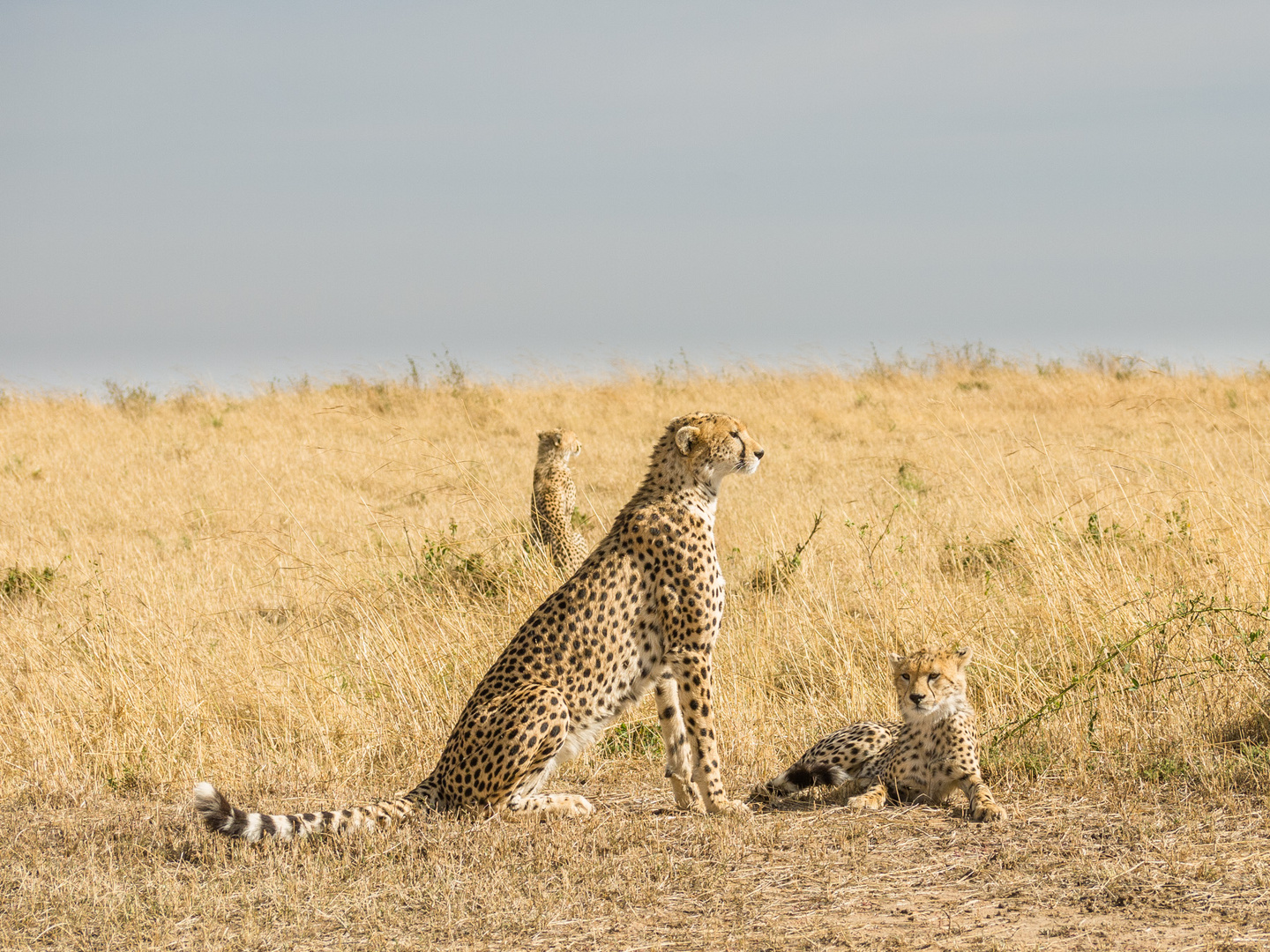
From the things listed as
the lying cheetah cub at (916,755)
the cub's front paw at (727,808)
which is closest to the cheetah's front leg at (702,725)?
the cub's front paw at (727,808)

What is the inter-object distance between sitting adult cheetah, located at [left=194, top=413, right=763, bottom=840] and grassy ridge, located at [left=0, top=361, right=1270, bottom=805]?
638 millimetres

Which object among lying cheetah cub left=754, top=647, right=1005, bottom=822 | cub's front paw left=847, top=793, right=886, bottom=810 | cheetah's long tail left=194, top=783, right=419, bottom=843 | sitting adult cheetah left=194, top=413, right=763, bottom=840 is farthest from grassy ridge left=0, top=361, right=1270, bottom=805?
cheetah's long tail left=194, top=783, right=419, bottom=843

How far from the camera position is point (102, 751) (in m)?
4.70

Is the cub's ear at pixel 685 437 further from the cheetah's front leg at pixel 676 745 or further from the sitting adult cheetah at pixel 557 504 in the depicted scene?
the sitting adult cheetah at pixel 557 504

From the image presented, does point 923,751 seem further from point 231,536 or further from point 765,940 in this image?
point 231,536

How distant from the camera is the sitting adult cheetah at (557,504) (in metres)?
6.98

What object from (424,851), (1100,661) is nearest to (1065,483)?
(1100,661)

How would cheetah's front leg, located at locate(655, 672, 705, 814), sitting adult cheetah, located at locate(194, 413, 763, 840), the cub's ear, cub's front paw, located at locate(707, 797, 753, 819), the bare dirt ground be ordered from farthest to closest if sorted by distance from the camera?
the cub's ear → cheetah's front leg, located at locate(655, 672, 705, 814) → cub's front paw, located at locate(707, 797, 753, 819) → sitting adult cheetah, located at locate(194, 413, 763, 840) → the bare dirt ground

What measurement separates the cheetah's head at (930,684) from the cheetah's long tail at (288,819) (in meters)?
1.60

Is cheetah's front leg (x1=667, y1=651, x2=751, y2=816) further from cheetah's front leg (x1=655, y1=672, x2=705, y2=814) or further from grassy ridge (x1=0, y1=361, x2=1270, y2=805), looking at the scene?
grassy ridge (x1=0, y1=361, x2=1270, y2=805)

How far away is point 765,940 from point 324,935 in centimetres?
111

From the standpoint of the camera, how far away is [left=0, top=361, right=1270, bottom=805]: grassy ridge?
458 centimetres

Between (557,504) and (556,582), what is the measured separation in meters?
1.09

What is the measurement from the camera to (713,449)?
4.15 metres
